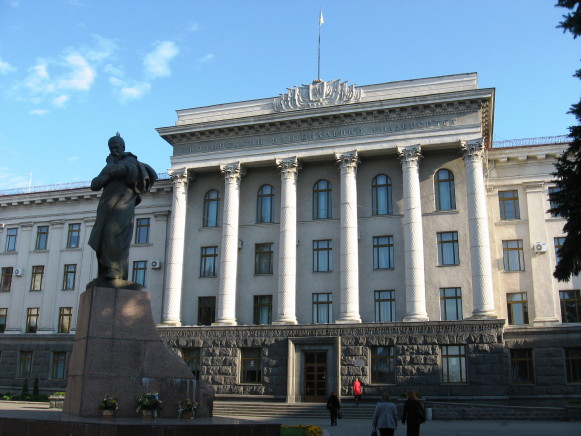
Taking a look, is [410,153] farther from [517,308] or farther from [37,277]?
[37,277]

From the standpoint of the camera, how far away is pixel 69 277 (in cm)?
4259

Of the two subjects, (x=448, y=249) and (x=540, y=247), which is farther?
(x=540, y=247)

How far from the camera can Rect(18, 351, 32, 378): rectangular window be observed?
41656mm

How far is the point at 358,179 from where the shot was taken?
35938 millimetres

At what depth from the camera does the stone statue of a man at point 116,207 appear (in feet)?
42.7

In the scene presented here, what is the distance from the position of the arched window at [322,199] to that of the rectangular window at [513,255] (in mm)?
9827

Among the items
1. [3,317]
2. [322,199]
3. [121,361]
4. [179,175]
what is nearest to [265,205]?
[322,199]

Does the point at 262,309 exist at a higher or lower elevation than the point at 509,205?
lower

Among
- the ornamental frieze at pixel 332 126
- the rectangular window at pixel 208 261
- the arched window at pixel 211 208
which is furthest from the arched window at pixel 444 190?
the rectangular window at pixel 208 261

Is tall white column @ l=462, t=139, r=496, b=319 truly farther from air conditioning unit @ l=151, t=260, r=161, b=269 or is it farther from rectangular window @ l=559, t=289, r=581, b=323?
air conditioning unit @ l=151, t=260, r=161, b=269

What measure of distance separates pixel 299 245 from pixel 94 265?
1479cm

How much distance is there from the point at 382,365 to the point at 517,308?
812cm

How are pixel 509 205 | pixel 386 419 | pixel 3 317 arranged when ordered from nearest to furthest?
pixel 386 419, pixel 509 205, pixel 3 317

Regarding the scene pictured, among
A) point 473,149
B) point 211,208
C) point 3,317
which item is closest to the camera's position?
point 473,149
